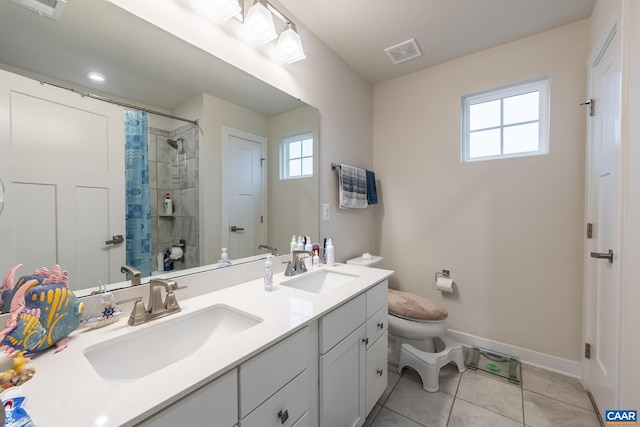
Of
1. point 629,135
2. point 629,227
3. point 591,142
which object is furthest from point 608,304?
point 591,142

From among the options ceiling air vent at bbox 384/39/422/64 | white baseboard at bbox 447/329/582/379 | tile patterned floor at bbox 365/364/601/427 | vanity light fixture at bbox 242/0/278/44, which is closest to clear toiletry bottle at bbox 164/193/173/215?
vanity light fixture at bbox 242/0/278/44

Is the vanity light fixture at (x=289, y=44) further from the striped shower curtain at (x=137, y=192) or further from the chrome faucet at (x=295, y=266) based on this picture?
the chrome faucet at (x=295, y=266)

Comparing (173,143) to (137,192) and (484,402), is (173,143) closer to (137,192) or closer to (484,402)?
(137,192)

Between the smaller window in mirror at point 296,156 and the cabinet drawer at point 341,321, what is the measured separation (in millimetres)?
901

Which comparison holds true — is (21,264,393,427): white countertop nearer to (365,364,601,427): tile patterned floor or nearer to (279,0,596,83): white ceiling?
(365,364,601,427): tile patterned floor

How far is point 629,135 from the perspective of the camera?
106cm

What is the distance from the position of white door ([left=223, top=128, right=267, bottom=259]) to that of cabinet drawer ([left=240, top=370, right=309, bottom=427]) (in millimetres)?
686

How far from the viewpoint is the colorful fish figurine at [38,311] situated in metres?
0.60

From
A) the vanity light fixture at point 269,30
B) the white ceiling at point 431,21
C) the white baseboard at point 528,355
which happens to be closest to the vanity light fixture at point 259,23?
the vanity light fixture at point 269,30

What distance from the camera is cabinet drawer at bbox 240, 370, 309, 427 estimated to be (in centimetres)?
70

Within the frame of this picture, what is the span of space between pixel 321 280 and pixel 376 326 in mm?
410

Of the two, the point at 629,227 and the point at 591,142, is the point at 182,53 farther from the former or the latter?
the point at 591,142

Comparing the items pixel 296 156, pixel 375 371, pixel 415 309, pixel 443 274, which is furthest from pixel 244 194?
pixel 443 274

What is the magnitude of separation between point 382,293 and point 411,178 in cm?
128
